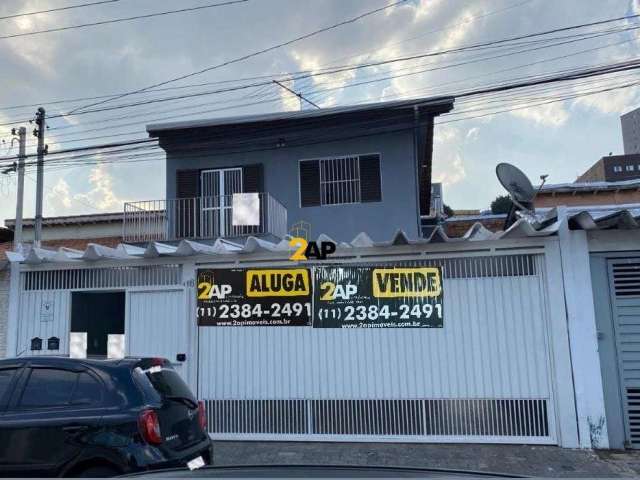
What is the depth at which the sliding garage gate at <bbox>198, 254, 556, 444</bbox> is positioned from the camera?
698 centimetres

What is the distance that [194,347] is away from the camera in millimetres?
7824

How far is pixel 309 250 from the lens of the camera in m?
7.62

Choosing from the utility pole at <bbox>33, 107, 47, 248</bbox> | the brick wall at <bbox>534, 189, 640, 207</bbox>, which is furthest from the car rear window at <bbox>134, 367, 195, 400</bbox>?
the brick wall at <bbox>534, 189, 640, 207</bbox>

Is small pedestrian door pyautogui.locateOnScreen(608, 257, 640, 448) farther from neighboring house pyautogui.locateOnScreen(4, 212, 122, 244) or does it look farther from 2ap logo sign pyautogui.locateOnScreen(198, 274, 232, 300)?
neighboring house pyautogui.locateOnScreen(4, 212, 122, 244)

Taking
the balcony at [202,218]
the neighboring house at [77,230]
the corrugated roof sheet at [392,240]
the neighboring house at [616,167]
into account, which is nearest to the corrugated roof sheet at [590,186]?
the neighboring house at [616,167]

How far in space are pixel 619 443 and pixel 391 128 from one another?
9464mm

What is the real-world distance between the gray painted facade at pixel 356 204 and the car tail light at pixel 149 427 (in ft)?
32.5

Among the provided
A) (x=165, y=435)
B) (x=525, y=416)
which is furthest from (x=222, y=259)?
(x=525, y=416)

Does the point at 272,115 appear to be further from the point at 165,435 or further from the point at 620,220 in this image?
the point at 165,435

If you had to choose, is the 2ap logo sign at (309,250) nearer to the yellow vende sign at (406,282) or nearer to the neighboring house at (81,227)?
the yellow vende sign at (406,282)

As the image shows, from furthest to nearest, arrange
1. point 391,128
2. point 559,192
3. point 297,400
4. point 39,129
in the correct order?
point 559,192 < point 39,129 < point 391,128 < point 297,400

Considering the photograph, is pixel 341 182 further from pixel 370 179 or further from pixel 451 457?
pixel 451 457

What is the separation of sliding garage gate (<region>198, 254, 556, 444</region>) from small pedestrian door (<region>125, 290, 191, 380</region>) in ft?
1.67

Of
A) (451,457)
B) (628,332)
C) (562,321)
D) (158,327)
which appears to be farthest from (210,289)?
(628,332)
